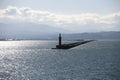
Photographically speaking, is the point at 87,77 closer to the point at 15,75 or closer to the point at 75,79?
the point at 75,79

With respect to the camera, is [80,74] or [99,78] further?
[80,74]

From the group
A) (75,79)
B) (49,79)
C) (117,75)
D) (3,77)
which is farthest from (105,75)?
(3,77)

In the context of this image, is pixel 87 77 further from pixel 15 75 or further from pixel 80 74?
pixel 15 75

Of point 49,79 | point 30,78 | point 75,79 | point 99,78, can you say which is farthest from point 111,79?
point 30,78

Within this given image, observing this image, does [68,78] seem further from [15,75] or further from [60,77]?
[15,75]

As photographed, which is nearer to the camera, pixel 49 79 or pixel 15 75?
pixel 49 79

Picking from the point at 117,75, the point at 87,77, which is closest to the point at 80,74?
the point at 87,77

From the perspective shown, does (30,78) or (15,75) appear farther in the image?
(15,75)
